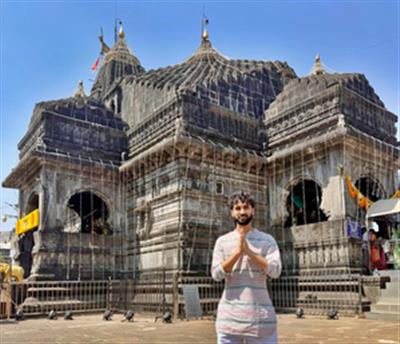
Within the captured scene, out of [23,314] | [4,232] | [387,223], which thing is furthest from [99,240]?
[4,232]

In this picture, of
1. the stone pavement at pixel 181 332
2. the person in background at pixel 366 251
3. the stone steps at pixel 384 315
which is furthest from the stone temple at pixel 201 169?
the stone pavement at pixel 181 332

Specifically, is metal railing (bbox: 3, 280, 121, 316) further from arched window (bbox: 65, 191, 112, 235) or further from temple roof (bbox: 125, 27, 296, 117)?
temple roof (bbox: 125, 27, 296, 117)

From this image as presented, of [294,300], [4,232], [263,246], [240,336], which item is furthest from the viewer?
[4,232]

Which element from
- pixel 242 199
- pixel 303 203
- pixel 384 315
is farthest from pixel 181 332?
pixel 303 203

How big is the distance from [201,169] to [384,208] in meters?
7.47

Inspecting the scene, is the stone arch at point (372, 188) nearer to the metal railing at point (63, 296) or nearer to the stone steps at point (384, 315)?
the stone steps at point (384, 315)

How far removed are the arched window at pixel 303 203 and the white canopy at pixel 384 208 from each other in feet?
9.25

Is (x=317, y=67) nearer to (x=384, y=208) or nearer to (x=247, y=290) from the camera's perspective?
(x=384, y=208)

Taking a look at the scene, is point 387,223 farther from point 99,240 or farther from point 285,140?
point 99,240

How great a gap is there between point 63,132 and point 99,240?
5.27 metres

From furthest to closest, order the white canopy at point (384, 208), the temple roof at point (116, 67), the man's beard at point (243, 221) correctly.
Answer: the temple roof at point (116, 67)
the white canopy at point (384, 208)
the man's beard at point (243, 221)

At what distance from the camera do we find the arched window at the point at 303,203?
68.6 feet

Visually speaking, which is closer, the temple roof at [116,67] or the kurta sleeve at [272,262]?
the kurta sleeve at [272,262]

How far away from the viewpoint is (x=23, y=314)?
54.1 feet
